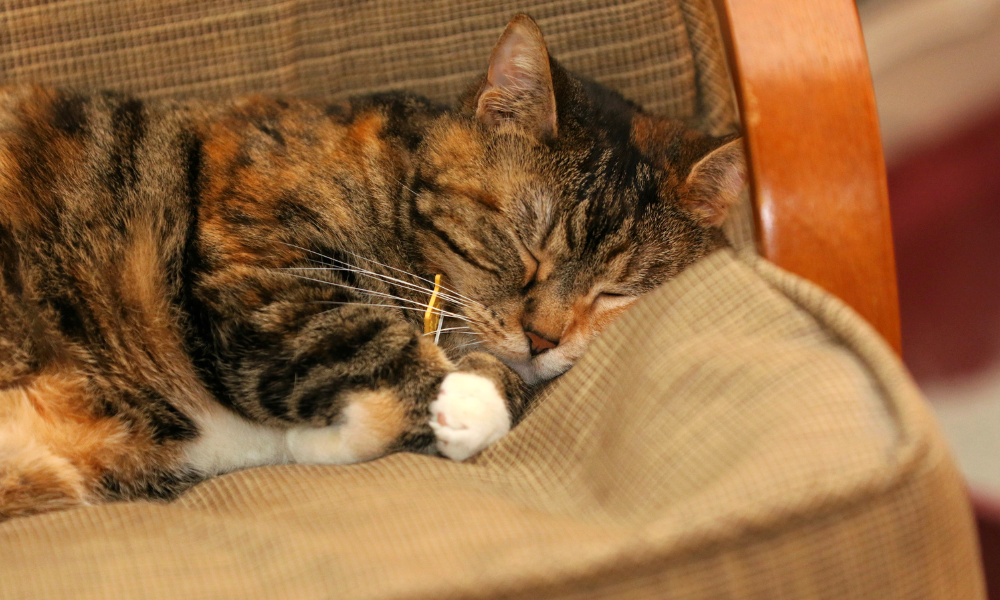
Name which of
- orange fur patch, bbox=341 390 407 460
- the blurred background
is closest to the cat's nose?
orange fur patch, bbox=341 390 407 460

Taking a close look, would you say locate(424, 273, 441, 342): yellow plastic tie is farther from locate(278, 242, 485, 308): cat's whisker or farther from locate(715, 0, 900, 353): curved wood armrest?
locate(715, 0, 900, 353): curved wood armrest

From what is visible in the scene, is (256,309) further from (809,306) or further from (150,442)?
(809,306)

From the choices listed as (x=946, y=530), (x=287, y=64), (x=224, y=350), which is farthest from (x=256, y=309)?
(x=946, y=530)

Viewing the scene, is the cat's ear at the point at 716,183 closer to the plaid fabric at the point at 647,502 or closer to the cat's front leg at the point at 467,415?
the plaid fabric at the point at 647,502

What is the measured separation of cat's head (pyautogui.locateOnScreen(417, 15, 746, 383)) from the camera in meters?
1.04

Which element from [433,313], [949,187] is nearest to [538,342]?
[433,313]

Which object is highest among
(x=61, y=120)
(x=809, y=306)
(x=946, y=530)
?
(x=61, y=120)

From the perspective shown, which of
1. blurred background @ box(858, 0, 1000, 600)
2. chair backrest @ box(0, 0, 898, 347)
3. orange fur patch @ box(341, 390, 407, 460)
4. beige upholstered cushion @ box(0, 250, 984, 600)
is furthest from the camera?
blurred background @ box(858, 0, 1000, 600)

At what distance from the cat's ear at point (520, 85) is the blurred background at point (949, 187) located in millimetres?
968

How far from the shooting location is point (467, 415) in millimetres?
912

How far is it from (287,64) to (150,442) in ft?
2.27

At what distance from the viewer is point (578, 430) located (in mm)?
862

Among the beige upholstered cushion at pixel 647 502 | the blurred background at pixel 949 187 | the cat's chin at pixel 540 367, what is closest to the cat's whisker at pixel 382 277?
the cat's chin at pixel 540 367

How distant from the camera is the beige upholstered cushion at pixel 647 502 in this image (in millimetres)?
623
